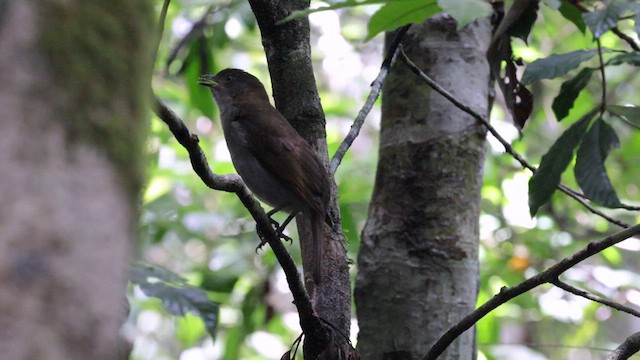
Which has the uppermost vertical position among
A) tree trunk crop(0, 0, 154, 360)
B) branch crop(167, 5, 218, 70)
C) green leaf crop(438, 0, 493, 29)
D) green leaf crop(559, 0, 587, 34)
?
branch crop(167, 5, 218, 70)

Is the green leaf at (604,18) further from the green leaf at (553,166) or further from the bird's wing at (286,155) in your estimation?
the bird's wing at (286,155)

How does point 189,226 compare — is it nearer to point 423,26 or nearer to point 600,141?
point 423,26

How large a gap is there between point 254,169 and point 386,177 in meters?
0.73

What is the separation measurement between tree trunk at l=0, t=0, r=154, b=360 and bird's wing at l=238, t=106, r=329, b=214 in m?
1.89

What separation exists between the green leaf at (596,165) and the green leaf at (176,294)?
1.79 metres

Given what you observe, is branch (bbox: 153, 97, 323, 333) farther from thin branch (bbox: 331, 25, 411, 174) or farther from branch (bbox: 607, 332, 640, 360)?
branch (bbox: 607, 332, 640, 360)

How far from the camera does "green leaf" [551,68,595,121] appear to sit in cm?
308

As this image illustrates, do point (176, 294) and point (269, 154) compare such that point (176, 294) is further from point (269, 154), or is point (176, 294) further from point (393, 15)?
point (393, 15)

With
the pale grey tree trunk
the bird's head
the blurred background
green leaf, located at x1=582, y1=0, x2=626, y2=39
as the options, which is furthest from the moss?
the bird's head

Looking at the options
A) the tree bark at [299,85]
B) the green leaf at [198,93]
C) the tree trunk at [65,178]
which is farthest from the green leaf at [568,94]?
the green leaf at [198,93]

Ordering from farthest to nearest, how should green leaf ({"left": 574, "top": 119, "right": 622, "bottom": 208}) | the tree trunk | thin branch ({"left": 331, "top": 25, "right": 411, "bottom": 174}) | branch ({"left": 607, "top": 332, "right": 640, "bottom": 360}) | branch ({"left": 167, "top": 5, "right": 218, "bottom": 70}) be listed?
branch ({"left": 167, "top": 5, "right": 218, "bottom": 70}) < thin branch ({"left": 331, "top": 25, "right": 411, "bottom": 174}) < green leaf ({"left": 574, "top": 119, "right": 622, "bottom": 208}) < branch ({"left": 607, "top": 332, "right": 640, "bottom": 360}) < the tree trunk

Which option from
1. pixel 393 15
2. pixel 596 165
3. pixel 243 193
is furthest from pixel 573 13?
pixel 243 193

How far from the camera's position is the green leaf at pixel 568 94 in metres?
3.08

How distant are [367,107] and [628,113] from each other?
93 centimetres
